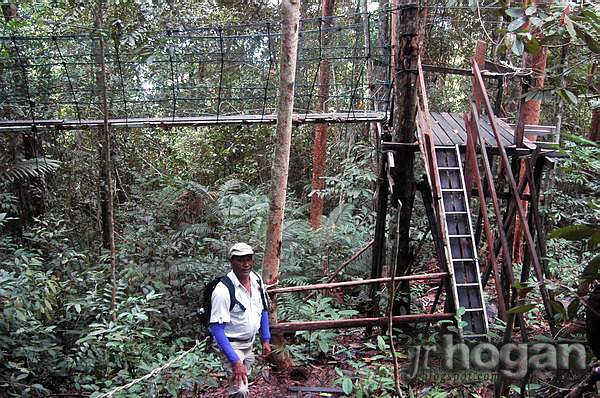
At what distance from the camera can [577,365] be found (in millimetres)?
2000

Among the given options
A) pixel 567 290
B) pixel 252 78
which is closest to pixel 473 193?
pixel 567 290

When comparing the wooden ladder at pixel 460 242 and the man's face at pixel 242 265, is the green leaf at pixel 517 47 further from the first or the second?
the wooden ladder at pixel 460 242

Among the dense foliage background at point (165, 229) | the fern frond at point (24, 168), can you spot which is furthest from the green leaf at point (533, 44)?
the fern frond at point (24, 168)

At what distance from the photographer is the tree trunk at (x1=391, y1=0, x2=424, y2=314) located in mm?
A: 4316

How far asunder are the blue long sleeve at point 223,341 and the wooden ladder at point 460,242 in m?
1.96

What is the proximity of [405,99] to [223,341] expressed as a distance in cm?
274

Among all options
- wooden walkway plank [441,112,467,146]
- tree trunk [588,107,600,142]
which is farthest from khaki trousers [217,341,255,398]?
tree trunk [588,107,600,142]

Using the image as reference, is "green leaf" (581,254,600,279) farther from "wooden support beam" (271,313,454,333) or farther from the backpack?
"wooden support beam" (271,313,454,333)

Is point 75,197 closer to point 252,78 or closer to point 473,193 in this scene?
point 252,78

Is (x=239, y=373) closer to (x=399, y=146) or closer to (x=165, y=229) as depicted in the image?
(x=399, y=146)

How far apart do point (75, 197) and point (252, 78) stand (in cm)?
385

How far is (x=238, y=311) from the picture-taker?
327 cm

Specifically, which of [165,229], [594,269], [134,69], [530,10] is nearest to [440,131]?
[530,10]

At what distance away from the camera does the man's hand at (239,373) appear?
10.2ft
